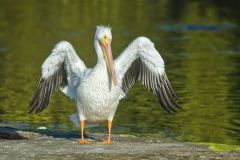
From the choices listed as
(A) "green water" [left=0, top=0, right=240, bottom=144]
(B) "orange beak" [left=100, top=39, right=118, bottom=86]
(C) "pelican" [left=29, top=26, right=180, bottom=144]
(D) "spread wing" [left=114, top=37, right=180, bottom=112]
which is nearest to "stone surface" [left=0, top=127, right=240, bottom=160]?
(C) "pelican" [left=29, top=26, right=180, bottom=144]

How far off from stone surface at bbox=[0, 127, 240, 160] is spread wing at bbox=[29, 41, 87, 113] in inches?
28.1

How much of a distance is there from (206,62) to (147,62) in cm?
1458

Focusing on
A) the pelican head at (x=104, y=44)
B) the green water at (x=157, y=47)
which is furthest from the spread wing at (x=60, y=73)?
the green water at (x=157, y=47)

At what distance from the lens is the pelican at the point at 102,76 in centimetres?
1294

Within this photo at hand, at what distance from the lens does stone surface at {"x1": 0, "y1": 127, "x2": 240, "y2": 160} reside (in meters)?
11.9

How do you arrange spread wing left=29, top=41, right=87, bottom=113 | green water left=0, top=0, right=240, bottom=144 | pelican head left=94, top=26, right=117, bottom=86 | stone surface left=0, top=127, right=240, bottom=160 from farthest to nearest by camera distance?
1. green water left=0, top=0, right=240, bottom=144
2. spread wing left=29, top=41, right=87, bottom=113
3. pelican head left=94, top=26, right=117, bottom=86
4. stone surface left=0, top=127, right=240, bottom=160

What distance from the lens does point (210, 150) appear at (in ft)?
41.9

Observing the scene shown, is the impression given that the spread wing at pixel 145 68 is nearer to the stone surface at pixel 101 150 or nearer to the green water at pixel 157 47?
the stone surface at pixel 101 150

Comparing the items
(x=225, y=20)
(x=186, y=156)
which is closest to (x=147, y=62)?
(x=186, y=156)

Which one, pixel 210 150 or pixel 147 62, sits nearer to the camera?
pixel 210 150

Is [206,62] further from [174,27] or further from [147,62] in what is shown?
[147,62]

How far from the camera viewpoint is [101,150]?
12.4 metres

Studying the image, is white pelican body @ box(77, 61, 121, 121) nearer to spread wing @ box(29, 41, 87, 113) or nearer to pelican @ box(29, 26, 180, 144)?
pelican @ box(29, 26, 180, 144)

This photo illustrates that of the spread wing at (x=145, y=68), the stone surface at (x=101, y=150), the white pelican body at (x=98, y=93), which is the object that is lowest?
the stone surface at (x=101, y=150)
